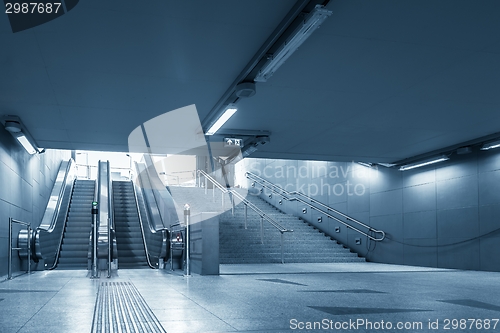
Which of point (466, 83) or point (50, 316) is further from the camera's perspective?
point (466, 83)

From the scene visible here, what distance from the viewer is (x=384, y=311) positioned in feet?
14.4

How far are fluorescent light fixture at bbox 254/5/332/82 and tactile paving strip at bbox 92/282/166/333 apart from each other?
3051 mm

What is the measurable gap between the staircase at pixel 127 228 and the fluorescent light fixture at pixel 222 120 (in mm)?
5173

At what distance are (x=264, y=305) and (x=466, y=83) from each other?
4388 millimetres

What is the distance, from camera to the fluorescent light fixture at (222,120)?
7863mm

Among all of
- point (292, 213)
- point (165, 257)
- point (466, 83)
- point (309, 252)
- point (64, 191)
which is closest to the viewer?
point (466, 83)

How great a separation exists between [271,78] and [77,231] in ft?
31.8

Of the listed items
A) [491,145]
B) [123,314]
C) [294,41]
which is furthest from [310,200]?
[123,314]

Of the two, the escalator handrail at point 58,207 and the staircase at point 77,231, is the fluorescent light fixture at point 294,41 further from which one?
the staircase at point 77,231

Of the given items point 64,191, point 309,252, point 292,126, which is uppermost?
point 292,126

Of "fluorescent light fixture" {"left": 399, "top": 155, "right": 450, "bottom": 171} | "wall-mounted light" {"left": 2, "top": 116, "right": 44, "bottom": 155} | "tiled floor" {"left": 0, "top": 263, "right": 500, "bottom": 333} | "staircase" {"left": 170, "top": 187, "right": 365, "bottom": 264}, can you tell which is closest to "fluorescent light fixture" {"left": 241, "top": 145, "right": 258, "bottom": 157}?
"staircase" {"left": 170, "top": 187, "right": 365, "bottom": 264}

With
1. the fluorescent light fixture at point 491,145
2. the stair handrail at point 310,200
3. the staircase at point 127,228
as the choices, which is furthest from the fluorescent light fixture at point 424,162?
the staircase at point 127,228

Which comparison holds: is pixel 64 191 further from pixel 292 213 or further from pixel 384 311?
pixel 384 311

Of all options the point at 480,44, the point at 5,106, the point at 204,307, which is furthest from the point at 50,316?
the point at 480,44
